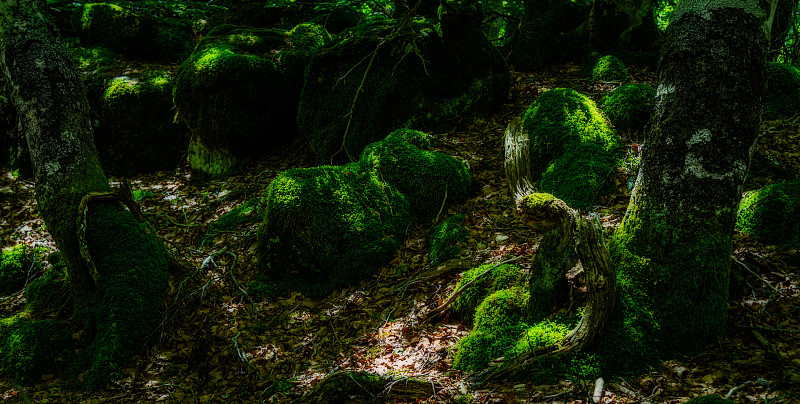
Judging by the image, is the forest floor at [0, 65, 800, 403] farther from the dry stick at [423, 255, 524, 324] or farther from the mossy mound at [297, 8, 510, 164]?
the mossy mound at [297, 8, 510, 164]

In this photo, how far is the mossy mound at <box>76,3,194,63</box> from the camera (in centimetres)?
966

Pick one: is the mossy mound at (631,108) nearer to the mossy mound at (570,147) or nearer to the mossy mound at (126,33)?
the mossy mound at (570,147)

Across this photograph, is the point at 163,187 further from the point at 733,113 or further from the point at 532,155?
the point at 733,113

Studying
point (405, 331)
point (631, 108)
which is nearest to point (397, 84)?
point (631, 108)

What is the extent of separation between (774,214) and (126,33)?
1111 centimetres

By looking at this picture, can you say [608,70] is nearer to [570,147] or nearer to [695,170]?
[570,147]

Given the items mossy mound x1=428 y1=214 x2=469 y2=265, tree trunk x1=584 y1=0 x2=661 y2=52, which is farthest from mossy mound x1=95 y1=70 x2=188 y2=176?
tree trunk x1=584 y1=0 x2=661 y2=52

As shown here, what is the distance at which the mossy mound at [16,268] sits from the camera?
6.32m

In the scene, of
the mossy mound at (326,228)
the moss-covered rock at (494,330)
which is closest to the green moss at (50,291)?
the mossy mound at (326,228)

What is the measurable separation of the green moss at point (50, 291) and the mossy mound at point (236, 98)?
9.56ft

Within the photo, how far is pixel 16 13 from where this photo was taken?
4.69 m

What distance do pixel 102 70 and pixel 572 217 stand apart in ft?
30.9

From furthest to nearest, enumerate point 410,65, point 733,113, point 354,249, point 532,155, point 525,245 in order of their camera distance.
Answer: point 410,65
point 532,155
point 354,249
point 525,245
point 733,113

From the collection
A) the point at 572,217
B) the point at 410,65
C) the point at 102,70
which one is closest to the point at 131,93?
the point at 102,70
